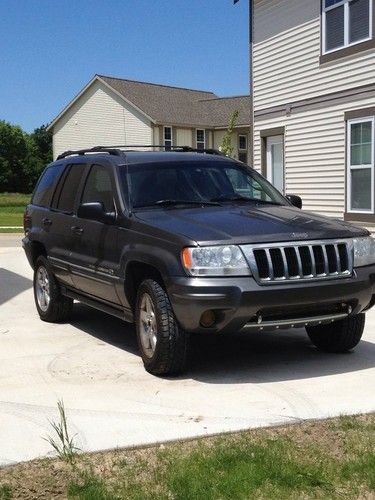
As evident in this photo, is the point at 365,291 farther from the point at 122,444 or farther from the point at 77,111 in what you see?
the point at 77,111

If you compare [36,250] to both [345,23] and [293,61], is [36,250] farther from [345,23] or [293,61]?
[293,61]

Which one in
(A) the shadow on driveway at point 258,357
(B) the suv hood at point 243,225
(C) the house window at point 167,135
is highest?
(C) the house window at point 167,135

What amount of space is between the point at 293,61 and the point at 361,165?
3342 millimetres

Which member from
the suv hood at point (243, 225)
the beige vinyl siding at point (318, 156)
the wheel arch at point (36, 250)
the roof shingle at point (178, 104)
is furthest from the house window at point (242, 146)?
the suv hood at point (243, 225)

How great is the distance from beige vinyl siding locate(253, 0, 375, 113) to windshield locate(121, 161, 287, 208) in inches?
303

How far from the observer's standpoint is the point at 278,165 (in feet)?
59.0

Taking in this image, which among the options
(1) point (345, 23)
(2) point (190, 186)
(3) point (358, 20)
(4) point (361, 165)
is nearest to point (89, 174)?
(2) point (190, 186)

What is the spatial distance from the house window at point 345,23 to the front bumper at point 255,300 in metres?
9.48

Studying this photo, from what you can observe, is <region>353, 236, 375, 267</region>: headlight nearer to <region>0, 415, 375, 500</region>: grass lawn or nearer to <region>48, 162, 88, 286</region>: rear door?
<region>0, 415, 375, 500</region>: grass lawn

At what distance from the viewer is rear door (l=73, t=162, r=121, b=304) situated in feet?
21.8

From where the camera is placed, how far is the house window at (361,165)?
1424 centimetres

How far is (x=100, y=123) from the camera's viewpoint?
4697 cm

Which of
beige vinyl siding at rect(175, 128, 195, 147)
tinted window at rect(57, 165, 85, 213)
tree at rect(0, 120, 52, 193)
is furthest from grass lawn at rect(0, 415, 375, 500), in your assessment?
tree at rect(0, 120, 52, 193)

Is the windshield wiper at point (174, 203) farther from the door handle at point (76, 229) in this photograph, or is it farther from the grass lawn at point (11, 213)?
the grass lawn at point (11, 213)
